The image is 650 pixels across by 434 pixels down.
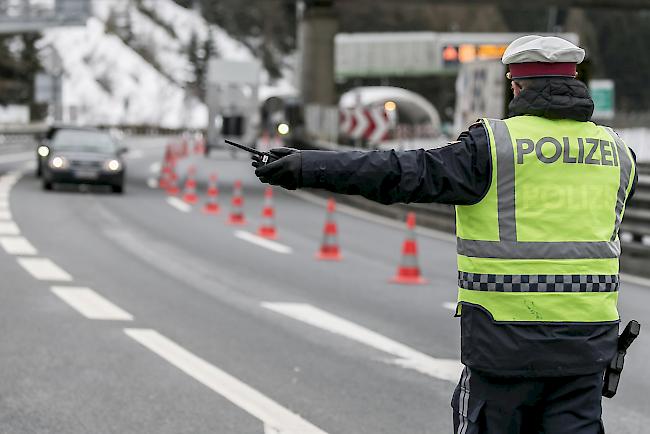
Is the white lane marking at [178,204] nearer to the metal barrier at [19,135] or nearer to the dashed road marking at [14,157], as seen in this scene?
the dashed road marking at [14,157]

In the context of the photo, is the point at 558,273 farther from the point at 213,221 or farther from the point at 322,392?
the point at 213,221

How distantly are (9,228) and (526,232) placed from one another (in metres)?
15.5

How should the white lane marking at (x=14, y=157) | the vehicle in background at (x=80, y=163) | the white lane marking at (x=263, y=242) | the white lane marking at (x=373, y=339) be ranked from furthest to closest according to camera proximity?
the white lane marking at (x=14, y=157), the vehicle in background at (x=80, y=163), the white lane marking at (x=263, y=242), the white lane marking at (x=373, y=339)

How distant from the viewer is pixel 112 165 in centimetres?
2770

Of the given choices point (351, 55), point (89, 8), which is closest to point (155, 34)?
point (351, 55)

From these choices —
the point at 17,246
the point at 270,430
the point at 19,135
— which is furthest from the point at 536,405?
the point at 19,135

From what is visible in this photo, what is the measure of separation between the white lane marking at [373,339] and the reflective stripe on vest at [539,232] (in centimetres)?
441

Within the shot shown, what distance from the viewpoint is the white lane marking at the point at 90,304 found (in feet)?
35.4

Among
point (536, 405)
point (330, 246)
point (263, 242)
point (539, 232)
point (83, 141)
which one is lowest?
point (263, 242)

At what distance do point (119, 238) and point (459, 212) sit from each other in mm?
14249

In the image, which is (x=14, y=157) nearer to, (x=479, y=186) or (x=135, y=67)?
(x=479, y=186)

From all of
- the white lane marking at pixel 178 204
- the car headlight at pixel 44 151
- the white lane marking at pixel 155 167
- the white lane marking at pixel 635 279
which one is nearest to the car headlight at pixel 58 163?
the car headlight at pixel 44 151

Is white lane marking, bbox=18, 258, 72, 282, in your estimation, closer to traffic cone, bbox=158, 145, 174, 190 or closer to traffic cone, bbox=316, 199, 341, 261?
traffic cone, bbox=316, 199, 341, 261

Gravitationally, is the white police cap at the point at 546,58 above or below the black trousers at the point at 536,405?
above
